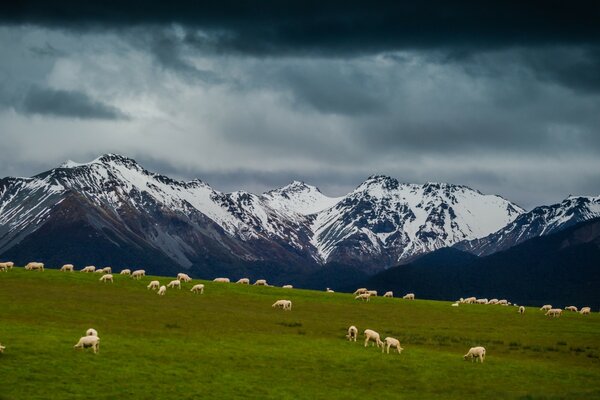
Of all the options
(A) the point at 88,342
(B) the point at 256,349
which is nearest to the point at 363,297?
(B) the point at 256,349

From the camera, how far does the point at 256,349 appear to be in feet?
178

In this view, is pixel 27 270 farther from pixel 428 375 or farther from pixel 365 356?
pixel 428 375

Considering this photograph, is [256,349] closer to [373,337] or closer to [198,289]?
[373,337]

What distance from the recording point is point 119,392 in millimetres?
38125

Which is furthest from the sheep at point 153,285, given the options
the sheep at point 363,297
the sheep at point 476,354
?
the sheep at point 476,354

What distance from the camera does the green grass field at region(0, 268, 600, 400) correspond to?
1634 inches

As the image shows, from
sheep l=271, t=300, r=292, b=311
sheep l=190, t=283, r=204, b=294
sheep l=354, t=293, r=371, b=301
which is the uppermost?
sheep l=190, t=283, r=204, b=294

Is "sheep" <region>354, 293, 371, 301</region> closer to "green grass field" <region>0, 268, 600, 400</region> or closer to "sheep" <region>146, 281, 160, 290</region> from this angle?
"green grass field" <region>0, 268, 600, 400</region>

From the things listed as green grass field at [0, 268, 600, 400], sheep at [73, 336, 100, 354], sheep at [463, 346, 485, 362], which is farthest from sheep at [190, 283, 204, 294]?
sheep at [463, 346, 485, 362]

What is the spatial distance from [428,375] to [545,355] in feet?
59.4

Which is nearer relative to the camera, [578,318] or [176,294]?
[176,294]

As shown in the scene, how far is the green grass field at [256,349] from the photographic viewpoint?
41.5 meters

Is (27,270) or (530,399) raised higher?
(27,270)

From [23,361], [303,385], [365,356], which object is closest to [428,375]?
[365,356]
